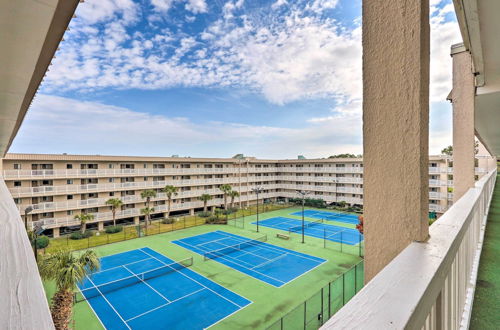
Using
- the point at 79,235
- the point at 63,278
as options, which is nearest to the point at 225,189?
the point at 79,235

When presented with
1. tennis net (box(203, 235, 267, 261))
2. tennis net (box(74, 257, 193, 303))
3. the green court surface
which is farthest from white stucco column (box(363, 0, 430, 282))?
tennis net (box(203, 235, 267, 261))

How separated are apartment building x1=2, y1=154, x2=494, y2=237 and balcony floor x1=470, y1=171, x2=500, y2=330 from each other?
13.2 meters

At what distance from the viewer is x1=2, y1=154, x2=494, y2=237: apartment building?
22906mm

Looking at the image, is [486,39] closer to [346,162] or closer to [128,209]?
[128,209]

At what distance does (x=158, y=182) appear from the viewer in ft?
99.1

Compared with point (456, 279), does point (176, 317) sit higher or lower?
lower

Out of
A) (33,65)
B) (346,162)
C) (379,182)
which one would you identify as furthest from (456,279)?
(346,162)

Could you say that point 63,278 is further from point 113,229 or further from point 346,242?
point 346,242

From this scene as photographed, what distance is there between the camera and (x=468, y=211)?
1.99 m

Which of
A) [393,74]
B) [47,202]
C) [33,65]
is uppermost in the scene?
[33,65]

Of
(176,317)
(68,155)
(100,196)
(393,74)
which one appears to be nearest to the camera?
(393,74)

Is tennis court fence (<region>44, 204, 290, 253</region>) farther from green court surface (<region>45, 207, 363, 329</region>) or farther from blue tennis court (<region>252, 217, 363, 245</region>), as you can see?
blue tennis court (<region>252, 217, 363, 245</region>)

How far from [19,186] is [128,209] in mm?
8848

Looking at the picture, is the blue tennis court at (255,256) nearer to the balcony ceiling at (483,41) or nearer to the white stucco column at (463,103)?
the white stucco column at (463,103)
